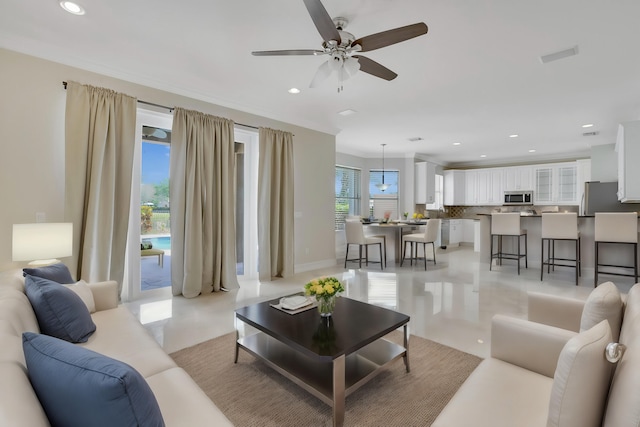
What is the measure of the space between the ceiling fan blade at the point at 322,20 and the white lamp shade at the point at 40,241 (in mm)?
2658

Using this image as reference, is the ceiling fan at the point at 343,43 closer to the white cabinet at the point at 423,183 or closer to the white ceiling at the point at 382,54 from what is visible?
the white ceiling at the point at 382,54

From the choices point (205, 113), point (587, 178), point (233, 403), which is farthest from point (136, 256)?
point (587, 178)

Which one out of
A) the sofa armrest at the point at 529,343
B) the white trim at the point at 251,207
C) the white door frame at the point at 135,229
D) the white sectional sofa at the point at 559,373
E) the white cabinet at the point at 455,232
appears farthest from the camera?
the white cabinet at the point at 455,232

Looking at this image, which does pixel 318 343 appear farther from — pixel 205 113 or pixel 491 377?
pixel 205 113

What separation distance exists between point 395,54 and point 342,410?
3265mm

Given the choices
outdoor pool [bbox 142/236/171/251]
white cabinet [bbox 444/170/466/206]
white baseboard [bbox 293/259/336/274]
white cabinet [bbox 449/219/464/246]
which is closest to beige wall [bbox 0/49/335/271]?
outdoor pool [bbox 142/236/171/251]

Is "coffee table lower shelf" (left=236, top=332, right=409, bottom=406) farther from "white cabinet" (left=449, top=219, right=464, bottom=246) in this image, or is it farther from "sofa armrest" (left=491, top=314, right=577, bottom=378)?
"white cabinet" (left=449, top=219, right=464, bottom=246)

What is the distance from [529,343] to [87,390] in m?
1.83

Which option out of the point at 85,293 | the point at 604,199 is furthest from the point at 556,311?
the point at 604,199

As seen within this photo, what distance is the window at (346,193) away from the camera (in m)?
8.14

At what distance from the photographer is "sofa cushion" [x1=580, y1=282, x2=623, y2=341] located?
133 cm

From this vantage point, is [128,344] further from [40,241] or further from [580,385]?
[580,385]

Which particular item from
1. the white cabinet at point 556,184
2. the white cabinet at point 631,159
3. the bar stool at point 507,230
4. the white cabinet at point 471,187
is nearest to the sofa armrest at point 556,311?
the bar stool at point 507,230

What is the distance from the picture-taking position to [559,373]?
0.96 m
